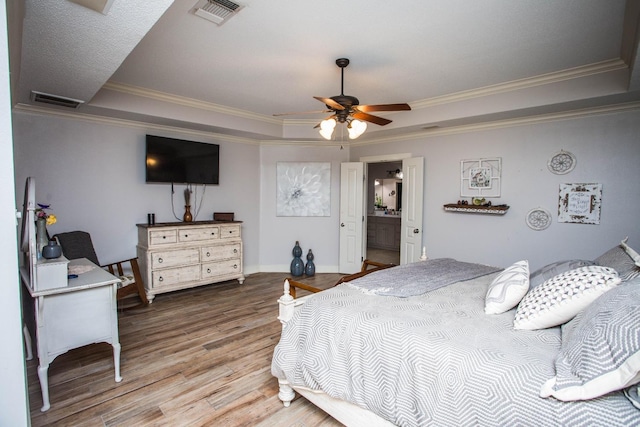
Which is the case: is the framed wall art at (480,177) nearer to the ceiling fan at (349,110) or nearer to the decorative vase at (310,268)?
the ceiling fan at (349,110)

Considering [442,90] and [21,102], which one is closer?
[21,102]

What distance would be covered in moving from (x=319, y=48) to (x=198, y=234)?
9.81ft

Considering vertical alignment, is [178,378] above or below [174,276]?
below

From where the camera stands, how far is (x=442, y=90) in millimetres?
3748

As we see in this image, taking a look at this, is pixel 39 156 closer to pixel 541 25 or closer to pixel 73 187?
pixel 73 187

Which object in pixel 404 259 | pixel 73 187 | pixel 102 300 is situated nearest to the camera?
pixel 102 300

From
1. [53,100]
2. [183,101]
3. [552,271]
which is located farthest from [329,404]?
[183,101]

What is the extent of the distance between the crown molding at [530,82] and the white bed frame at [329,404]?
3.09 meters

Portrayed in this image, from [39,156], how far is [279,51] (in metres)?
3.05

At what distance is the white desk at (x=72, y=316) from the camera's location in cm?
201

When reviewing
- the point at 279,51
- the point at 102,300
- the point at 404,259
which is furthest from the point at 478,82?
the point at 102,300

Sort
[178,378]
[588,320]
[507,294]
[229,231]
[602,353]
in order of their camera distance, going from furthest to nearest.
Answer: [229,231]
[178,378]
[507,294]
[588,320]
[602,353]

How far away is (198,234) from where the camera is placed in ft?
14.8

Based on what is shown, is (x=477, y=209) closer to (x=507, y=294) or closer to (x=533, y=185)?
(x=533, y=185)
